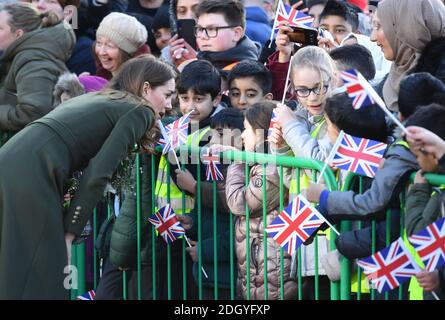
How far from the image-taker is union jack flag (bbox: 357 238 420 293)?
18.1 feet

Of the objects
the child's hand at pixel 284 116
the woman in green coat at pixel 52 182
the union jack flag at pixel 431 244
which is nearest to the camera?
the union jack flag at pixel 431 244

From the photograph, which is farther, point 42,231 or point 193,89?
point 193,89

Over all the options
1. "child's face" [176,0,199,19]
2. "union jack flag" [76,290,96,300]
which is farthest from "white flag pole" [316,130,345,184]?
"child's face" [176,0,199,19]

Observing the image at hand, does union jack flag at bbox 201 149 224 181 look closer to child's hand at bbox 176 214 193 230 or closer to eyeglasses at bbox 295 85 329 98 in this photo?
child's hand at bbox 176 214 193 230

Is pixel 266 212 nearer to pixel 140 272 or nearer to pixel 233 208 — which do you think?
pixel 233 208

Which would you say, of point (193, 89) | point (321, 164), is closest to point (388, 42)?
point (321, 164)

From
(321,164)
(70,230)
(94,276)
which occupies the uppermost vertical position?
(321,164)

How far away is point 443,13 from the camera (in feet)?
21.4

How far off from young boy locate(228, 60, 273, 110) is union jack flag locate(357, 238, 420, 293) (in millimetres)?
2418

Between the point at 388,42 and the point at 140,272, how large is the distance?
207 centimetres

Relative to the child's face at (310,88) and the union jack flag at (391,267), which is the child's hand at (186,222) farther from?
the union jack flag at (391,267)

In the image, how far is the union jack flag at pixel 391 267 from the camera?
550cm

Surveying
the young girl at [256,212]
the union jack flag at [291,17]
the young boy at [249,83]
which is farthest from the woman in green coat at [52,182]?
the union jack flag at [291,17]

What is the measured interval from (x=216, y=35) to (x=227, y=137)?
1.50 meters
